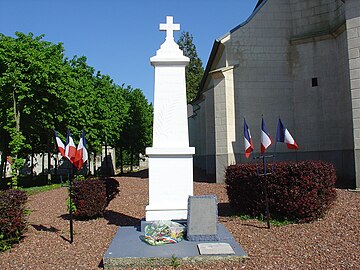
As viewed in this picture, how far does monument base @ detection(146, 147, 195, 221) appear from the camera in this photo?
7984mm

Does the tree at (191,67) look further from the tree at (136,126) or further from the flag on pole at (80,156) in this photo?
the flag on pole at (80,156)

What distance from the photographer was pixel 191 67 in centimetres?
6400

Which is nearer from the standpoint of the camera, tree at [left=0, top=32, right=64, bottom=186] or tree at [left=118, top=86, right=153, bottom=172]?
tree at [left=0, top=32, right=64, bottom=186]

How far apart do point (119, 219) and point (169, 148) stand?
148 inches

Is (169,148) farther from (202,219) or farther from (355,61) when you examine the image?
(355,61)

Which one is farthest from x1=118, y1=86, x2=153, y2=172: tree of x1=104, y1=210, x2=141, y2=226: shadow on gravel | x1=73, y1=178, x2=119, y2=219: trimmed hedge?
x1=73, y1=178, x2=119, y2=219: trimmed hedge

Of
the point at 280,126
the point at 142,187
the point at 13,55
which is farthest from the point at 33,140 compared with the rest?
the point at 280,126

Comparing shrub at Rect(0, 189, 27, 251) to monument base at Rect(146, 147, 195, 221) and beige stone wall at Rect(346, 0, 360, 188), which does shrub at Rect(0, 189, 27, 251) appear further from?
beige stone wall at Rect(346, 0, 360, 188)

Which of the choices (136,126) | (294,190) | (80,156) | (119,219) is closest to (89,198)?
(119,219)

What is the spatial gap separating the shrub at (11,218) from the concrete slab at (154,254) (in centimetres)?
267

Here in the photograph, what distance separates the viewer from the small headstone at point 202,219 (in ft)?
23.7

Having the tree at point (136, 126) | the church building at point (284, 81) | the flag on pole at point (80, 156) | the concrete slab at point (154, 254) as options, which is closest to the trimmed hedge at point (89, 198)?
the flag on pole at point (80, 156)

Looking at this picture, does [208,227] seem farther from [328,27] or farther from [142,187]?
[328,27]

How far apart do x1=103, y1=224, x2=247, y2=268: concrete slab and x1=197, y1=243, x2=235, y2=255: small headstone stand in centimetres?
6
